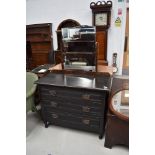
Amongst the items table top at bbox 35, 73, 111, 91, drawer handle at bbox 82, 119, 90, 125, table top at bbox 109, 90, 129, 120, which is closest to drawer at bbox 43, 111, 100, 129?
drawer handle at bbox 82, 119, 90, 125

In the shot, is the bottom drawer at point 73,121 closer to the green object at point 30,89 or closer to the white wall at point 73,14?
the green object at point 30,89

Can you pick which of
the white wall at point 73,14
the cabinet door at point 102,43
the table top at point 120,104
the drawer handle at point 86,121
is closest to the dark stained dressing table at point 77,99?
the drawer handle at point 86,121

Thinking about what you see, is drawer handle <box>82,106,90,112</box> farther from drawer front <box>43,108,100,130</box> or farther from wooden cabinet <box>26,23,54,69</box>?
wooden cabinet <box>26,23,54,69</box>

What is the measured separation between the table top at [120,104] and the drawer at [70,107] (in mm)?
188

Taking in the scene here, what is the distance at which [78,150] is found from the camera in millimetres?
1895

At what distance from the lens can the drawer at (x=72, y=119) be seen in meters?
1.97

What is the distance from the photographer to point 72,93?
193 cm

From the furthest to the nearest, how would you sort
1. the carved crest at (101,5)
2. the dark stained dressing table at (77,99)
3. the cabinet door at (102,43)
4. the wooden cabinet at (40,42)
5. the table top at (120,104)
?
the wooden cabinet at (40,42)
the cabinet door at (102,43)
the carved crest at (101,5)
the dark stained dressing table at (77,99)
the table top at (120,104)

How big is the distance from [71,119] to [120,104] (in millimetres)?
719

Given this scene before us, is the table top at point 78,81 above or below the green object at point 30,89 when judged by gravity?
above

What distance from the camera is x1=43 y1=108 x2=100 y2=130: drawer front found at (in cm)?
197

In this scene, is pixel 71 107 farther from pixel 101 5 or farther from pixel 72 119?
pixel 101 5

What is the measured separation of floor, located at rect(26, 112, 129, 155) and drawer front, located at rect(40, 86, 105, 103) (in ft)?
1.84

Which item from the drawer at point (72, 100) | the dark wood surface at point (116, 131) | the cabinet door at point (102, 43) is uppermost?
the cabinet door at point (102, 43)
